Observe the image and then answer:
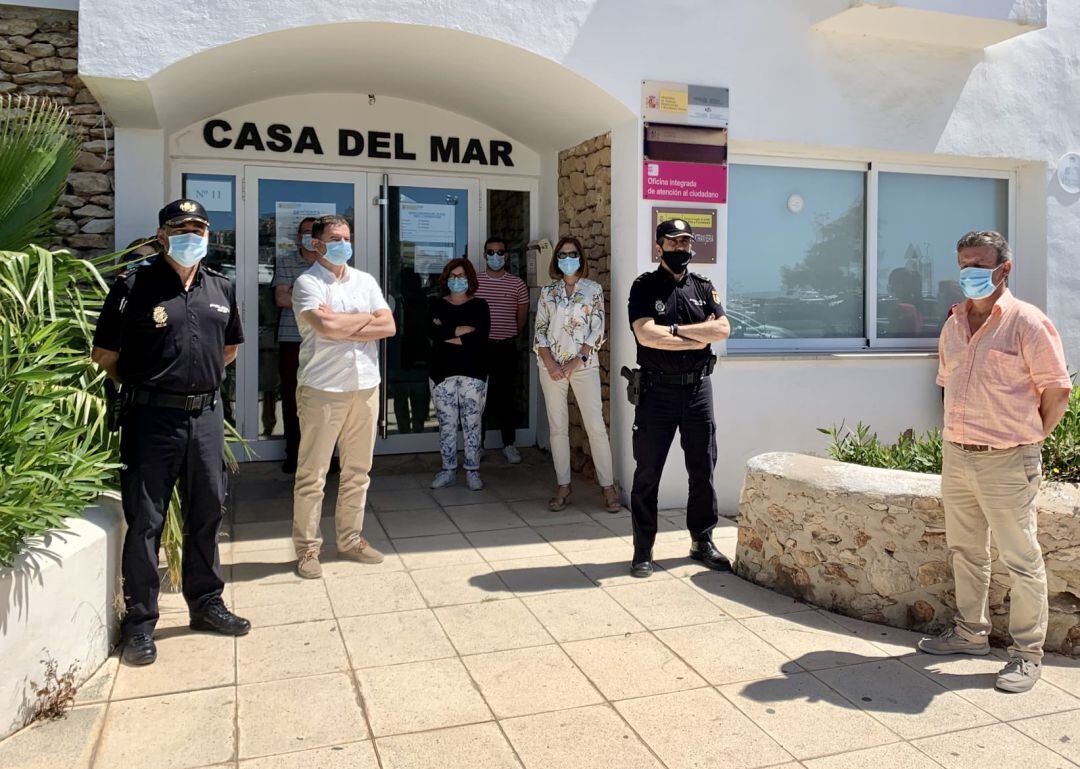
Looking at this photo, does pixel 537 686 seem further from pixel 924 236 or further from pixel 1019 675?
pixel 924 236

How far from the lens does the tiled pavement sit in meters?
3.02

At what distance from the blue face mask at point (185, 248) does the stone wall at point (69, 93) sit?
8.09 ft

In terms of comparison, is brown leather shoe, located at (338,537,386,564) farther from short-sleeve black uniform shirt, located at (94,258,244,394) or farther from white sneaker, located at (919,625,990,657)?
white sneaker, located at (919,625,990,657)

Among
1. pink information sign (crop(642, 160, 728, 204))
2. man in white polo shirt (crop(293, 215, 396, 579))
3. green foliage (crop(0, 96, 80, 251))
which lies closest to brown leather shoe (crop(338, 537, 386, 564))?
man in white polo shirt (crop(293, 215, 396, 579))

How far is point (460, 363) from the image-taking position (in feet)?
22.1

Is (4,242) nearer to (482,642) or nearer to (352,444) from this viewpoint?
(352,444)

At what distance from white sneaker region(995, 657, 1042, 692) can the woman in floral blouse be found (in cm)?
294

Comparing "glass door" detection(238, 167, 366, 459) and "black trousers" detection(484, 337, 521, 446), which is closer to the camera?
"glass door" detection(238, 167, 366, 459)

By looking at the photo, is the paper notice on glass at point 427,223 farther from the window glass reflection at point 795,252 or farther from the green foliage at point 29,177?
the green foliage at point 29,177

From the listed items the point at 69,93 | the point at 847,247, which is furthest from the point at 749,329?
the point at 69,93

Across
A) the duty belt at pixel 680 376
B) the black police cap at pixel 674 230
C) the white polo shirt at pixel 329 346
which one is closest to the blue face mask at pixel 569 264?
the black police cap at pixel 674 230

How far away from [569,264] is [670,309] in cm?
142

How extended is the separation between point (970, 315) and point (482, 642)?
2516mm

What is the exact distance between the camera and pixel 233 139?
7.04 metres
